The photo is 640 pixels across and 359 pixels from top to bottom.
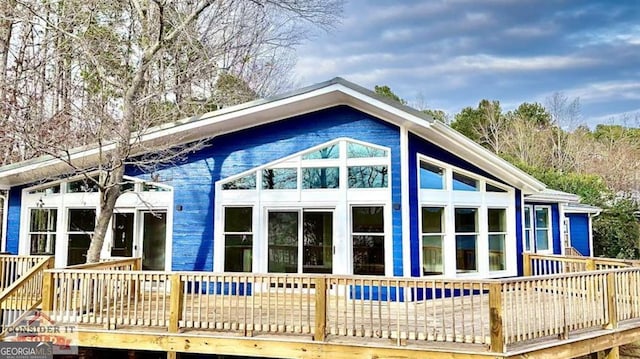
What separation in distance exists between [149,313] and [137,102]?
14.0ft

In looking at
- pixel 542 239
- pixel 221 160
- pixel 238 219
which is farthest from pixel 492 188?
pixel 221 160

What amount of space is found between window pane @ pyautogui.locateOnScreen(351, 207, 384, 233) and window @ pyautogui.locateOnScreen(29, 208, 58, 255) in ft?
22.4

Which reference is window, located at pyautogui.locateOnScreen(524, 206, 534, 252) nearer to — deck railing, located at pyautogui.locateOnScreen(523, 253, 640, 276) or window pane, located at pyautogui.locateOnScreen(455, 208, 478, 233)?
deck railing, located at pyautogui.locateOnScreen(523, 253, 640, 276)

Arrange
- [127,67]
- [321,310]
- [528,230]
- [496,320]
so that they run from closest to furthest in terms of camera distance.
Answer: [496,320]
[321,310]
[127,67]
[528,230]

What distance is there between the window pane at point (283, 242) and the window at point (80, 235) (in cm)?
420

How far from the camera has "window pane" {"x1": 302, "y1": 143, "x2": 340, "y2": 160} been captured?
9250 millimetres

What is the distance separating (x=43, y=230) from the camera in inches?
417

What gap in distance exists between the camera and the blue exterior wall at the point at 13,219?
34.7ft

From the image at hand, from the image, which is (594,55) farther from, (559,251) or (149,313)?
(149,313)

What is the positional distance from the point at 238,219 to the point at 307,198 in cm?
156

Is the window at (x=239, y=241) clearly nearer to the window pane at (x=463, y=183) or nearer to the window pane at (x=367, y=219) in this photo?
the window pane at (x=367, y=219)

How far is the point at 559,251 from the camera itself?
13570 mm

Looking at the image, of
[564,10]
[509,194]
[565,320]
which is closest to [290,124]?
[509,194]

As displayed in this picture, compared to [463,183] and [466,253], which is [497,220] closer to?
[466,253]
